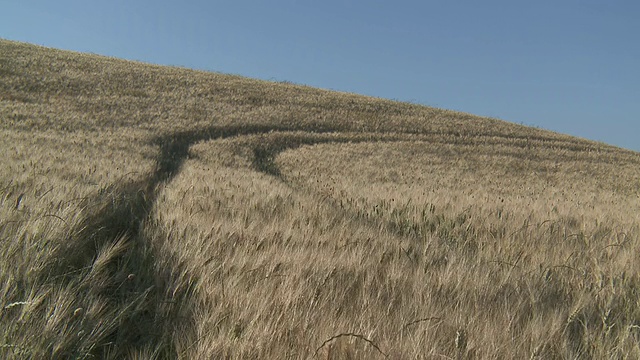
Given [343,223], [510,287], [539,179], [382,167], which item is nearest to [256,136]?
[382,167]

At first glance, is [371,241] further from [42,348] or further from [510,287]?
[42,348]

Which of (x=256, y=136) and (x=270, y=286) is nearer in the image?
(x=270, y=286)

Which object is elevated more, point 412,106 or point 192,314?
point 412,106

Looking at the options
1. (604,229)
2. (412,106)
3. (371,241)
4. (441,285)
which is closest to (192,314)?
(441,285)

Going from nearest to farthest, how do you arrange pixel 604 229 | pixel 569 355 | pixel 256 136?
pixel 569 355 → pixel 604 229 → pixel 256 136

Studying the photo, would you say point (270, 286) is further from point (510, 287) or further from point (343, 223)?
point (343, 223)

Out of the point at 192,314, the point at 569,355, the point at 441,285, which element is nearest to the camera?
the point at 569,355

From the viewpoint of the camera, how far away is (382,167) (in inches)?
690

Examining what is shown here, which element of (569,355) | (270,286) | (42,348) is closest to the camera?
(42,348)

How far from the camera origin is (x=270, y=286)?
7.53ft

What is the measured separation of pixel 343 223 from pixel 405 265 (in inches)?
49.7

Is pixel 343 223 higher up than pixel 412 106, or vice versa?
pixel 412 106

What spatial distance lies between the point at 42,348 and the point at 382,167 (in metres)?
16.4

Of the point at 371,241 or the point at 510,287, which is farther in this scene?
the point at 371,241
